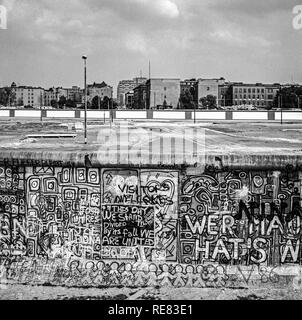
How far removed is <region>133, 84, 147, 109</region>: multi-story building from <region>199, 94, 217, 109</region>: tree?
18311mm

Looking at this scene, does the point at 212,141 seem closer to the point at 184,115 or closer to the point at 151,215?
the point at 151,215

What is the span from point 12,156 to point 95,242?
2.17 metres

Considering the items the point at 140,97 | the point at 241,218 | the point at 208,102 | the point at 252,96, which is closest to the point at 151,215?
the point at 241,218

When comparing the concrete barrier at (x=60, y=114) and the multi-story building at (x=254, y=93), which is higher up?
the multi-story building at (x=254, y=93)

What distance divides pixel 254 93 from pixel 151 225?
A: 166 meters

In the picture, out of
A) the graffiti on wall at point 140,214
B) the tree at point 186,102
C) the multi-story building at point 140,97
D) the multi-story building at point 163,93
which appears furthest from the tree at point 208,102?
the graffiti on wall at point 140,214

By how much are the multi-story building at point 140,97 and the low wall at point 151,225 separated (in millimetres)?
135106

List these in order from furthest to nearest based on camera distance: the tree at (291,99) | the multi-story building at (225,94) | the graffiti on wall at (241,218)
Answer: the multi-story building at (225,94)
the tree at (291,99)
the graffiti on wall at (241,218)

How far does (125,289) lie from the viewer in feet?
26.7

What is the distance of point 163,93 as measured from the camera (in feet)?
445

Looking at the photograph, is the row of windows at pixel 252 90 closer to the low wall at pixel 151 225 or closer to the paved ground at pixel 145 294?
the low wall at pixel 151 225

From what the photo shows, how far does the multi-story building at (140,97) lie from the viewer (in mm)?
147500

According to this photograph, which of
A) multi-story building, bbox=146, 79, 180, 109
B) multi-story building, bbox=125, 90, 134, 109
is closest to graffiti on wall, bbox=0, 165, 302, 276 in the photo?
multi-story building, bbox=146, 79, 180, 109
